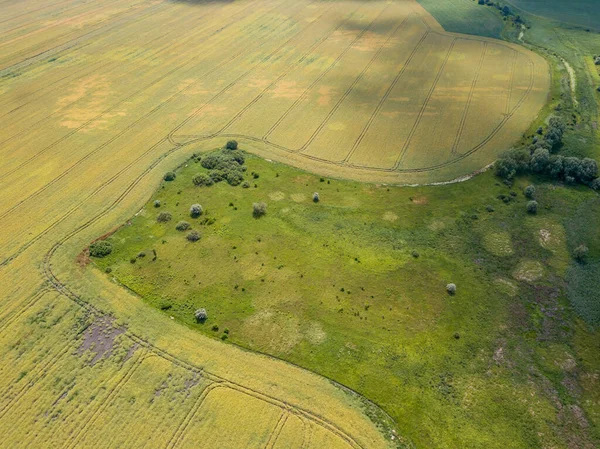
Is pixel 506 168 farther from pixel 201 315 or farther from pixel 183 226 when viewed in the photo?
pixel 201 315

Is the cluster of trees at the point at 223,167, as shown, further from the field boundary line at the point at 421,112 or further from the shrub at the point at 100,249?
the field boundary line at the point at 421,112

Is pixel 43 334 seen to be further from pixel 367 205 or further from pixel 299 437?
pixel 367 205

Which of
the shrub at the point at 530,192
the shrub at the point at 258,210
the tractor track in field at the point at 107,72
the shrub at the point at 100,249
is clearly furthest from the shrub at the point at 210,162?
the shrub at the point at 530,192

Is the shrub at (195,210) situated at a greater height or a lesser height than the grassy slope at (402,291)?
greater

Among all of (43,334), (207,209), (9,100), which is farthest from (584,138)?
(9,100)

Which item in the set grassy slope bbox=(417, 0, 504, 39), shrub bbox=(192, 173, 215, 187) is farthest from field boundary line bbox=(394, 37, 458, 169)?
shrub bbox=(192, 173, 215, 187)

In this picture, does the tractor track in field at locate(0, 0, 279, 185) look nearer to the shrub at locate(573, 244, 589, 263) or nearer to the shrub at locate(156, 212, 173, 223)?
the shrub at locate(156, 212, 173, 223)
